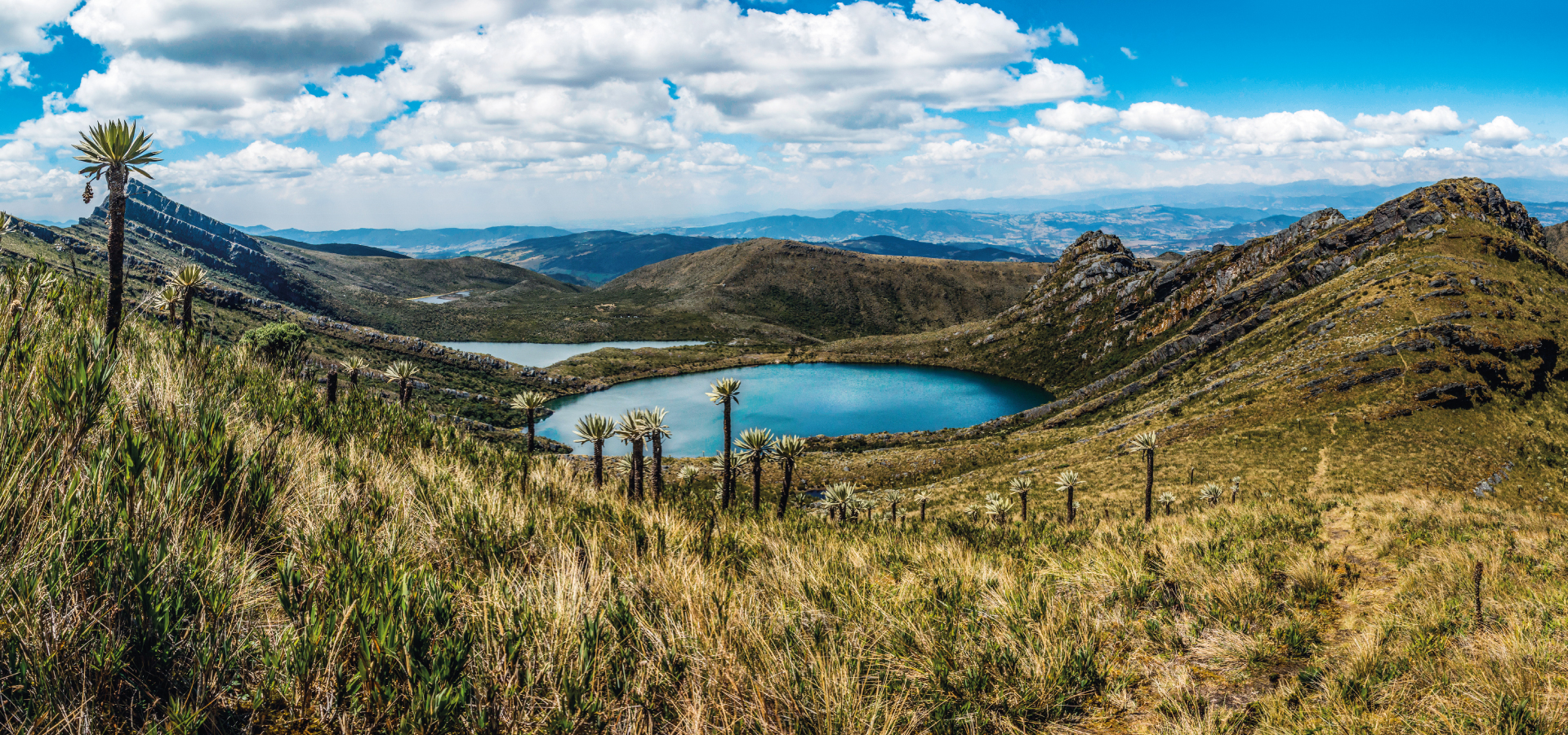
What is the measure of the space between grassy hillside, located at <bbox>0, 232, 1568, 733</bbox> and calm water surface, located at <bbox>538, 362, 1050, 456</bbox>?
8067 cm

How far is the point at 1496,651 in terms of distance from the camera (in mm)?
4801

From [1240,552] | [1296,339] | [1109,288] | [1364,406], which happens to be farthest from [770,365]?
[1240,552]

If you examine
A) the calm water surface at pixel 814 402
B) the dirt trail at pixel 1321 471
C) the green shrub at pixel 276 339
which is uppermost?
the green shrub at pixel 276 339

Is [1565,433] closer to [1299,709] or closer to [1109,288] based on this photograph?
[1299,709]

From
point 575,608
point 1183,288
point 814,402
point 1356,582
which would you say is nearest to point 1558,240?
point 1183,288

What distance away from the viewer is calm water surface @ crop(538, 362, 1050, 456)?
10494 centimetres

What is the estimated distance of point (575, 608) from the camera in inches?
153

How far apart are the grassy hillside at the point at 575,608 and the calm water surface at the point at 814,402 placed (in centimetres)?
8067

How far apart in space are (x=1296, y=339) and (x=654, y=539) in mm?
86829

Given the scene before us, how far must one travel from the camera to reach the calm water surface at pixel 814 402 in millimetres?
104938

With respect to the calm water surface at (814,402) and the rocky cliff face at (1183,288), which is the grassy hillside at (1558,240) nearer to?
the rocky cliff face at (1183,288)

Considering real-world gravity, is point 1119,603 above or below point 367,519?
below

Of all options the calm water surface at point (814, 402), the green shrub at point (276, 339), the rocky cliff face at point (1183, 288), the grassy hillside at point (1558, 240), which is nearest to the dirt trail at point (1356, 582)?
the green shrub at point (276, 339)

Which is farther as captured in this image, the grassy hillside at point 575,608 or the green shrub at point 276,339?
the green shrub at point 276,339
